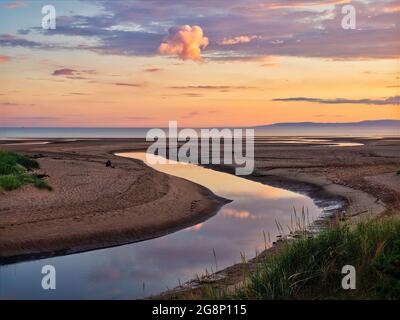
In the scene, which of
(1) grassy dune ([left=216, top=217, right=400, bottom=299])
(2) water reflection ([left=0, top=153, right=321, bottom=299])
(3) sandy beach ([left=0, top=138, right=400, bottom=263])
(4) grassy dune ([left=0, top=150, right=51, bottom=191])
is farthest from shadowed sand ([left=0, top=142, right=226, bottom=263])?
(1) grassy dune ([left=216, top=217, right=400, bottom=299])

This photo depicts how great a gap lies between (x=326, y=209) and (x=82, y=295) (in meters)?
14.1

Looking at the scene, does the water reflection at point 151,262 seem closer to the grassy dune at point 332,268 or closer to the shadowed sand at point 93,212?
the shadowed sand at point 93,212

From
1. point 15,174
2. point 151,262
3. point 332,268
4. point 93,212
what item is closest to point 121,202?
point 93,212

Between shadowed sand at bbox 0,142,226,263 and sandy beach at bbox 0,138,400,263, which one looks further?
sandy beach at bbox 0,138,400,263

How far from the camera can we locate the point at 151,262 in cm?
1499

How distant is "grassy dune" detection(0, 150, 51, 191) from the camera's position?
2309 cm

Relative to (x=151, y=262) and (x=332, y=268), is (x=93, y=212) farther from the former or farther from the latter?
(x=332, y=268)

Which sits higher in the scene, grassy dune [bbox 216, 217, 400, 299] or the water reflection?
grassy dune [bbox 216, 217, 400, 299]

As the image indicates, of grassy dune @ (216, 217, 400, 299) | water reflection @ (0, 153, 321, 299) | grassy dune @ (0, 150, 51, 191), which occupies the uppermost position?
grassy dune @ (216, 217, 400, 299)

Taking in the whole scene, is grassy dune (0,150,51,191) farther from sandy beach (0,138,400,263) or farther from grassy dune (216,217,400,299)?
grassy dune (216,217,400,299)

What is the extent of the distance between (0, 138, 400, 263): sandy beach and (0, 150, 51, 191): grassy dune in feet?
1.81

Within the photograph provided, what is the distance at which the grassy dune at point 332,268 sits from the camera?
30.4 ft

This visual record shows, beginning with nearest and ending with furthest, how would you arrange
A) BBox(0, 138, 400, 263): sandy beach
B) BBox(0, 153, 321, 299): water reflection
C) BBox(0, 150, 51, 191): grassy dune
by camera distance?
BBox(0, 153, 321, 299): water reflection → BBox(0, 138, 400, 263): sandy beach → BBox(0, 150, 51, 191): grassy dune
